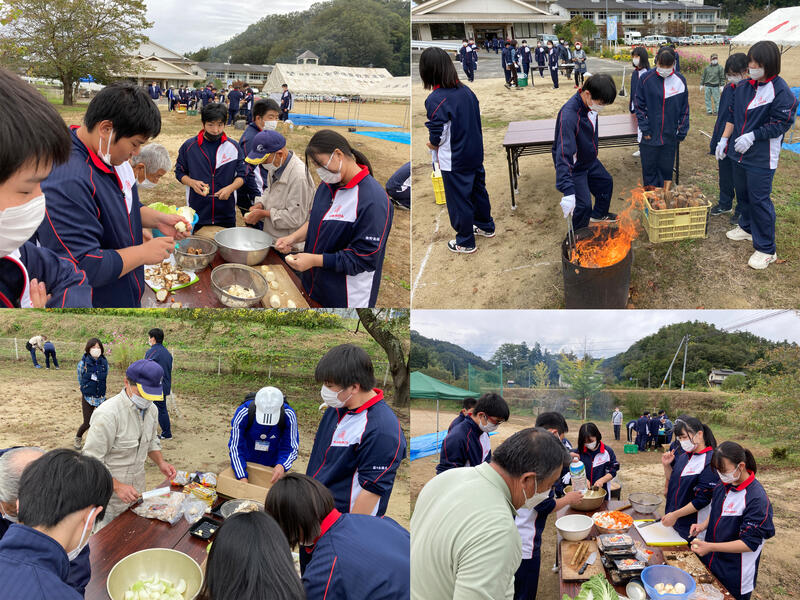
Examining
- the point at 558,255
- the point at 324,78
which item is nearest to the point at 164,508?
the point at 558,255

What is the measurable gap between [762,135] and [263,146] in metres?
3.61

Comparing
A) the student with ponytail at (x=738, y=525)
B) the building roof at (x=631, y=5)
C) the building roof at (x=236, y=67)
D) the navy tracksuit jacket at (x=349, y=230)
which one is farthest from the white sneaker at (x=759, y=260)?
the building roof at (x=236, y=67)

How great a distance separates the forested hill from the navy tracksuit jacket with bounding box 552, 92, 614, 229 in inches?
102

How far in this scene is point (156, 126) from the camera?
2.00 metres

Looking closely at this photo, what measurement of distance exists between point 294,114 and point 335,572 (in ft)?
40.3

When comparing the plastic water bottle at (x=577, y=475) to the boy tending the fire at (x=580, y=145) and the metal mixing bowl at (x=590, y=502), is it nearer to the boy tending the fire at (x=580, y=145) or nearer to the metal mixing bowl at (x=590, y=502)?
the metal mixing bowl at (x=590, y=502)

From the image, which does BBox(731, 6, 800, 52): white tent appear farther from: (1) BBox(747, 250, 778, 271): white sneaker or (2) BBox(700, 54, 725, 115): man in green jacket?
(1) BBox(747, 250, 778, 271): white sneaker

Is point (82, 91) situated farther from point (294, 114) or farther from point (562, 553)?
point (294, 114)

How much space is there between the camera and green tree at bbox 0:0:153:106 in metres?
3.97

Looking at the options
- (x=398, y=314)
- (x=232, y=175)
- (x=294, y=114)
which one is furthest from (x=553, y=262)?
(x=294, y=114)

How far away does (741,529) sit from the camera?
3.13 meters

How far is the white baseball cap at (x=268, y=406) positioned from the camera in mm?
3465

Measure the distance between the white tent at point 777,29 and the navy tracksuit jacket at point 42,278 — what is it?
5867mm

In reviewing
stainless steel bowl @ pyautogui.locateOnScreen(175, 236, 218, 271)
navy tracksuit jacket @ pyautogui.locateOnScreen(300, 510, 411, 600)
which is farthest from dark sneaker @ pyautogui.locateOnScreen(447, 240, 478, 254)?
navy tracksuit jacket @ pyautogui.locateOnScreen(300, 510, 411, 600)
